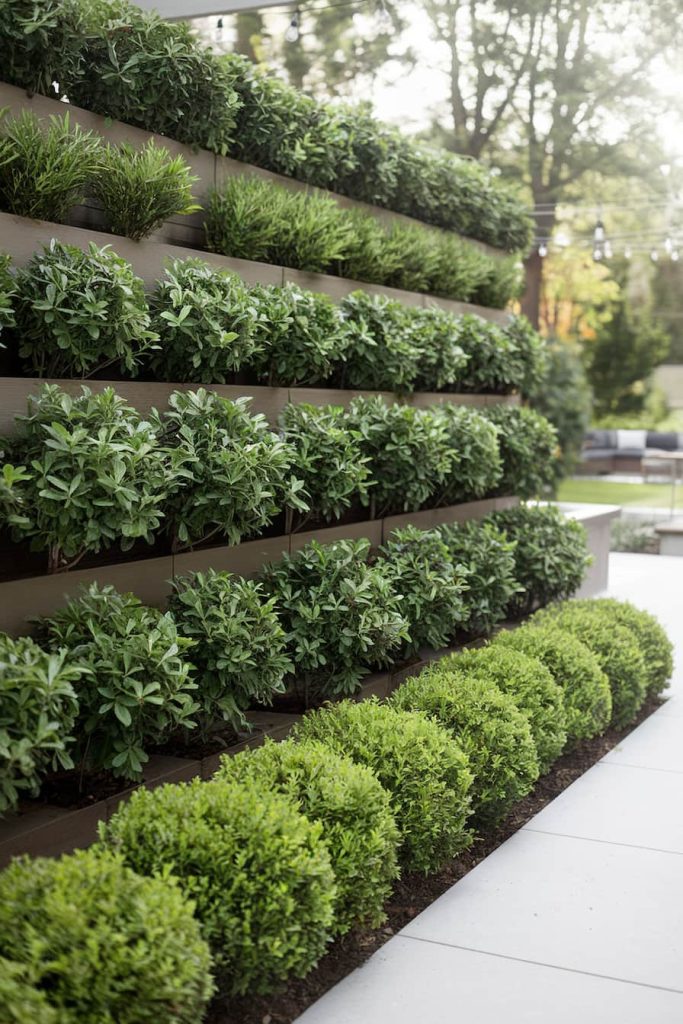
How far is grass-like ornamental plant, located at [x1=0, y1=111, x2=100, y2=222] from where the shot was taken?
3.62m

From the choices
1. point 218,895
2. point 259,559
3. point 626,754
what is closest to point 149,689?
point 218,895

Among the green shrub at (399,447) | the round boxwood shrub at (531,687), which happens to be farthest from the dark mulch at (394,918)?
the green shrub at (399,447)

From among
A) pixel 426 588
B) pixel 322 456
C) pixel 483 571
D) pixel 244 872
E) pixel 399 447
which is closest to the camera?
pixel 244 872

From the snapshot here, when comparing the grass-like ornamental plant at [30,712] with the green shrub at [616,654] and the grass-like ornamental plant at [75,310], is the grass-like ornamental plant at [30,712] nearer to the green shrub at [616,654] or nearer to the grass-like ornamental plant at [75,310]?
the grass-like ornamental plant at [75,310]

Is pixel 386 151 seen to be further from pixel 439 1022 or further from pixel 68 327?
pixel 439 1022

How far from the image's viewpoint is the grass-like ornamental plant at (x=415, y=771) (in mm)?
3393

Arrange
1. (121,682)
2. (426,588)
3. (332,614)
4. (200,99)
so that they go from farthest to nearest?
(426,588) → (200,99) → (332,614) → (121,682)

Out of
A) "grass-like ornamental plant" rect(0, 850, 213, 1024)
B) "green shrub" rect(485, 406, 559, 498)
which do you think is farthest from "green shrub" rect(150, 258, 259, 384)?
"green shrub" rect(485, 406, 559, 498)

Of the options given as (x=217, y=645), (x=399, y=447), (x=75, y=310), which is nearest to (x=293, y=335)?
(x=399, y=447)

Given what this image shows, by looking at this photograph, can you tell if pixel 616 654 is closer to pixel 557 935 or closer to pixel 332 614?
pixel 332 614

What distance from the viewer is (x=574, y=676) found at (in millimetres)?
4891

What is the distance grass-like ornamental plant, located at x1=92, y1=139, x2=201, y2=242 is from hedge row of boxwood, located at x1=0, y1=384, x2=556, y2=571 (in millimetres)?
684

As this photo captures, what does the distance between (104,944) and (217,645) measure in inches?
65.0

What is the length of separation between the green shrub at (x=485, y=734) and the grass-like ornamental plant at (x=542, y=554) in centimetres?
235
